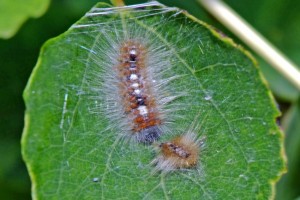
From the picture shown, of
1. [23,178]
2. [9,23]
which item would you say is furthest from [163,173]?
[23,178]

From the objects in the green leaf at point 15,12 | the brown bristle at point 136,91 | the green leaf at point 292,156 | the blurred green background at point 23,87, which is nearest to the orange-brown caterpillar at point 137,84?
the brown bristle at point 136,91

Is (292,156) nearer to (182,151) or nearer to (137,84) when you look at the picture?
(182,151)

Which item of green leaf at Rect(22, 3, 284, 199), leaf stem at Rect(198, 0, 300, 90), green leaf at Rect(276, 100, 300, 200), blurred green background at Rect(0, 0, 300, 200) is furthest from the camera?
green leaf at Rect(276, 100, 300, 200)

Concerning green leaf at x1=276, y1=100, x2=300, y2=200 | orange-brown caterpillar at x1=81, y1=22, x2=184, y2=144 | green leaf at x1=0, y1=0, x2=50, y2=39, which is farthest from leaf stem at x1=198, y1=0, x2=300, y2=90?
green leaf at x1=0, y1=0, x2=50, y2=39

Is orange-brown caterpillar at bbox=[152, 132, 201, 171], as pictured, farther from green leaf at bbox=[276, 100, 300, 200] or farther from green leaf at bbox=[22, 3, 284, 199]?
green leaf at bbox=[276, 100, 300, 200]

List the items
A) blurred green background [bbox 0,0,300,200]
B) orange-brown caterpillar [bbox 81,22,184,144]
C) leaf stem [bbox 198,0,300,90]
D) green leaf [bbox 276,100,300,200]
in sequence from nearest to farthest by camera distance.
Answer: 1. orange-brown caterpillar [bbox 81,22,184,144]
2. leaf stem [bbox 198,0,300,90]
3. blurred green background [bbox 0,0,300,200]
4. green leaf [bbox 276,100,300,200]
